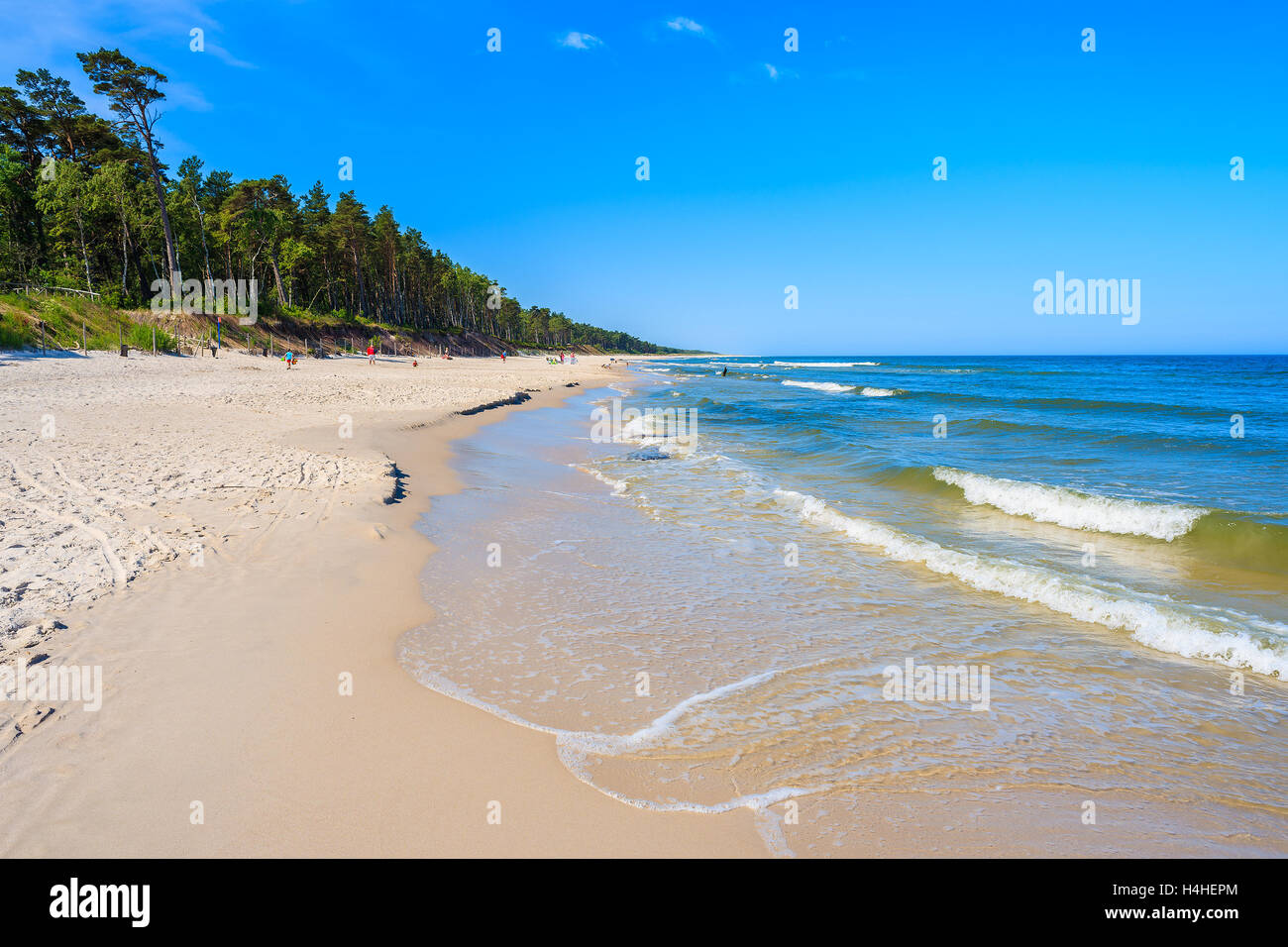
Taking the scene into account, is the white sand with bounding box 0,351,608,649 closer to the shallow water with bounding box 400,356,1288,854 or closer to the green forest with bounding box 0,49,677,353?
the shallow water with bounding box 400,356,1288,854

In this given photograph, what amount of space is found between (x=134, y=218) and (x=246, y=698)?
55843 millimetres

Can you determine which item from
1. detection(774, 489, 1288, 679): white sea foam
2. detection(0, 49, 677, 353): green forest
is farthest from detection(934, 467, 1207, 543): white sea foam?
detection(0, 49, 677, 353): green forest

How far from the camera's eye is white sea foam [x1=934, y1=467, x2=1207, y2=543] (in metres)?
10.0

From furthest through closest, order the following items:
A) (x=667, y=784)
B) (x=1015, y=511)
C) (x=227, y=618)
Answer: (x=1015, y=511), (x=227, y=618), (x=667, y=784)

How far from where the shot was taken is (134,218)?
43.8 metres

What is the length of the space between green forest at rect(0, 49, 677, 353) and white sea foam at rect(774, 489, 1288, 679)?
4336 cm

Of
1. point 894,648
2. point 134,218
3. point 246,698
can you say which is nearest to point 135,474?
point 246,698

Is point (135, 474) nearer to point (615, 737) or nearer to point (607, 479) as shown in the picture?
point (607, 479)

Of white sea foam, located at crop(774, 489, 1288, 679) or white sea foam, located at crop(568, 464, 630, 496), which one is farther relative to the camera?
white sea foam, located at crop(568, 464, 630, 496)

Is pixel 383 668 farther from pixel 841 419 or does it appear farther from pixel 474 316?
pixel 474 316

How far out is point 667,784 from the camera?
3.62 meters
